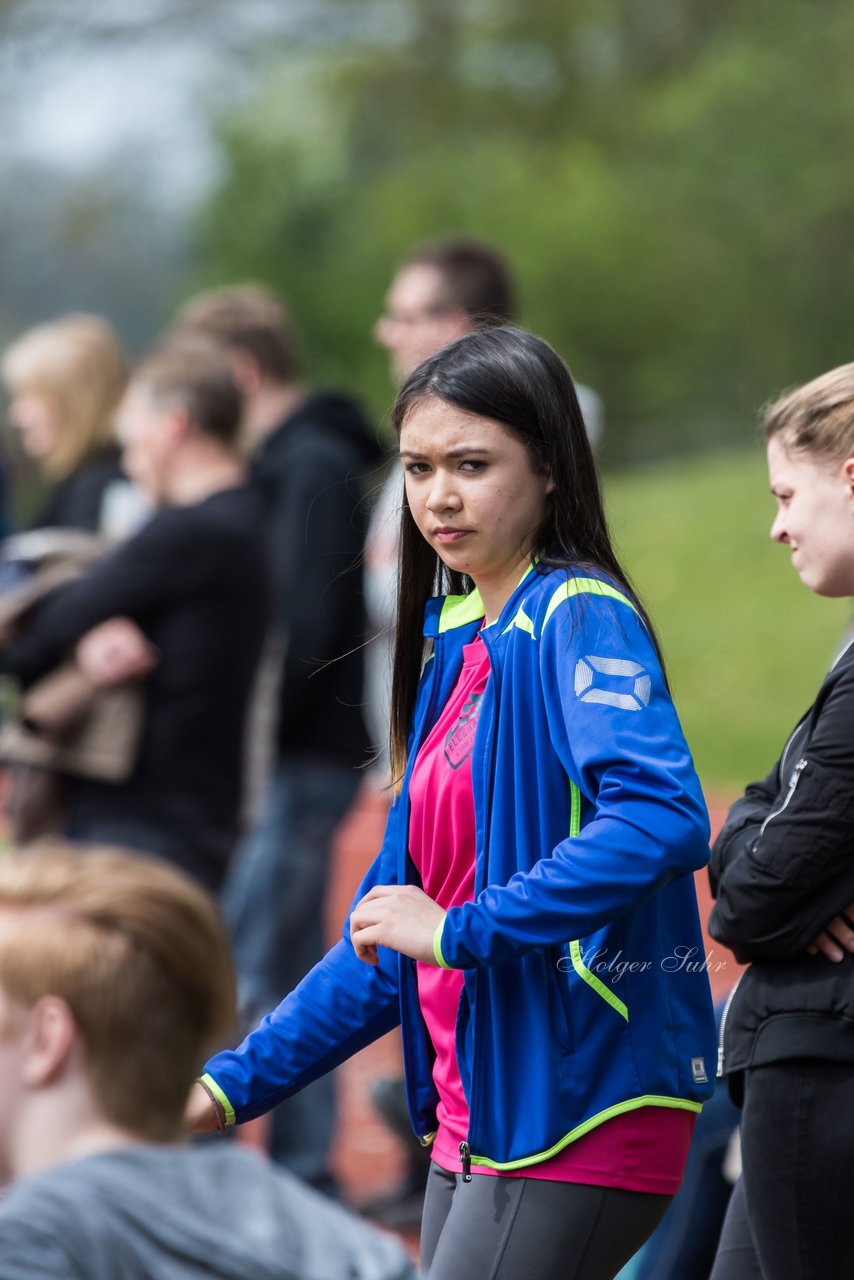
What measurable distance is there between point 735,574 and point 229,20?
15.1m

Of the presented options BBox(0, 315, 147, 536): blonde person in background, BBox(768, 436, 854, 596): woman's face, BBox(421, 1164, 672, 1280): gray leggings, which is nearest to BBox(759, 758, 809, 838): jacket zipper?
BBox(768, 436, 854, 596): woman's face

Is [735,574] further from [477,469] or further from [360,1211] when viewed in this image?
[477,469]

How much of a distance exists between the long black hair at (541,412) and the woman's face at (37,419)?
362 centimetres

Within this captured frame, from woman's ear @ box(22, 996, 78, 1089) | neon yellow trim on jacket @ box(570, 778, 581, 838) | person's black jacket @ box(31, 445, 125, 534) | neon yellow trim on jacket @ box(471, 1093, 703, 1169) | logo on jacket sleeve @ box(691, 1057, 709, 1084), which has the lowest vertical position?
neon yellow trim on jacket @ box(471, 1093, 703, 1169)

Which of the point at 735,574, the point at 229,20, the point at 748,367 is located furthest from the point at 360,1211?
the point at 229,20

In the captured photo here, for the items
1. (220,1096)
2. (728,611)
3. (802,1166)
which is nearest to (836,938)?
(802,1166)

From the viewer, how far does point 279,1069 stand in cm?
256

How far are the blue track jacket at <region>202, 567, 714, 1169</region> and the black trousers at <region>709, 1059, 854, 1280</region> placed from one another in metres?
0.17

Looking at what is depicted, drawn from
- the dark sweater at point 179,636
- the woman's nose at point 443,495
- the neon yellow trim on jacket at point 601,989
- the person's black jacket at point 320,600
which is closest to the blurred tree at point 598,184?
the person's black jacket at point 320,600

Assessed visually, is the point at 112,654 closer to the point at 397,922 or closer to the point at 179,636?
the point at 179,636

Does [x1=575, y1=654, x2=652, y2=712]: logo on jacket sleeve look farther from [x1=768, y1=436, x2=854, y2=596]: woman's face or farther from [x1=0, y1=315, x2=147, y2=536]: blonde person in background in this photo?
[x1=0, y1=315, x2=147, y2=536]: blonde person in background

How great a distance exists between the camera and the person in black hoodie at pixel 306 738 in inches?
206

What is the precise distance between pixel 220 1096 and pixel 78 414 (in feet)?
12.7

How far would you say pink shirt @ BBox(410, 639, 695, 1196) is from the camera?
7.72 ft
